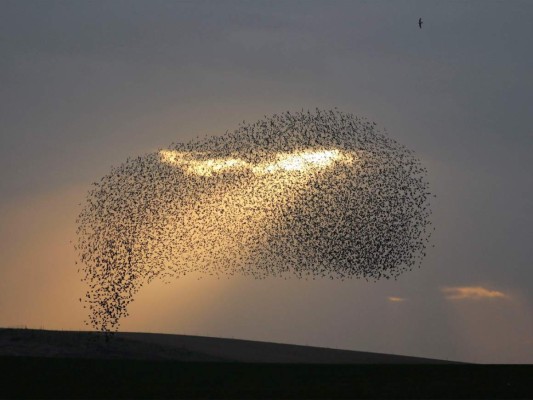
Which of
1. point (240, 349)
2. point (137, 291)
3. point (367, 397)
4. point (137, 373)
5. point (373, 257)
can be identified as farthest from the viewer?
point (240, 349)

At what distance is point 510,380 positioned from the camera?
1586 inches

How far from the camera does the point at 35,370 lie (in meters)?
40.2

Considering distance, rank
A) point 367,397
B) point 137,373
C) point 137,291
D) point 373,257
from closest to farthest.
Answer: point 367,397 < point 137,373 < point 373,257 < point 137,291

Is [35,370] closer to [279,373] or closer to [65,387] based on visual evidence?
[65,387]

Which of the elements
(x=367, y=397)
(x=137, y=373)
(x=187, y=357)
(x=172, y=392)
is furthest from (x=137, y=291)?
(x=367, y=397)

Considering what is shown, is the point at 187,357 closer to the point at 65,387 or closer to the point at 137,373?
the point at 137,373

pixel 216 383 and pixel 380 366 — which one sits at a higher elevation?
pixel 380 366

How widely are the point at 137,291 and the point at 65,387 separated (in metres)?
14.3

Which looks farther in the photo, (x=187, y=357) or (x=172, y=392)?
(x=187, y=357)

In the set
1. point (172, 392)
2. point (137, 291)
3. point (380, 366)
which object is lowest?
point (172, 392)

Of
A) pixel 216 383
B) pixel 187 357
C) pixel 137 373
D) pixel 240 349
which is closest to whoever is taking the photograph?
pixel 216 383

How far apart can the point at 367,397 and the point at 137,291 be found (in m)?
18.7

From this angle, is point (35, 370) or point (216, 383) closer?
point (216, 383)

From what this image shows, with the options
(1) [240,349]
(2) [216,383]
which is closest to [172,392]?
(2) [216,383]
